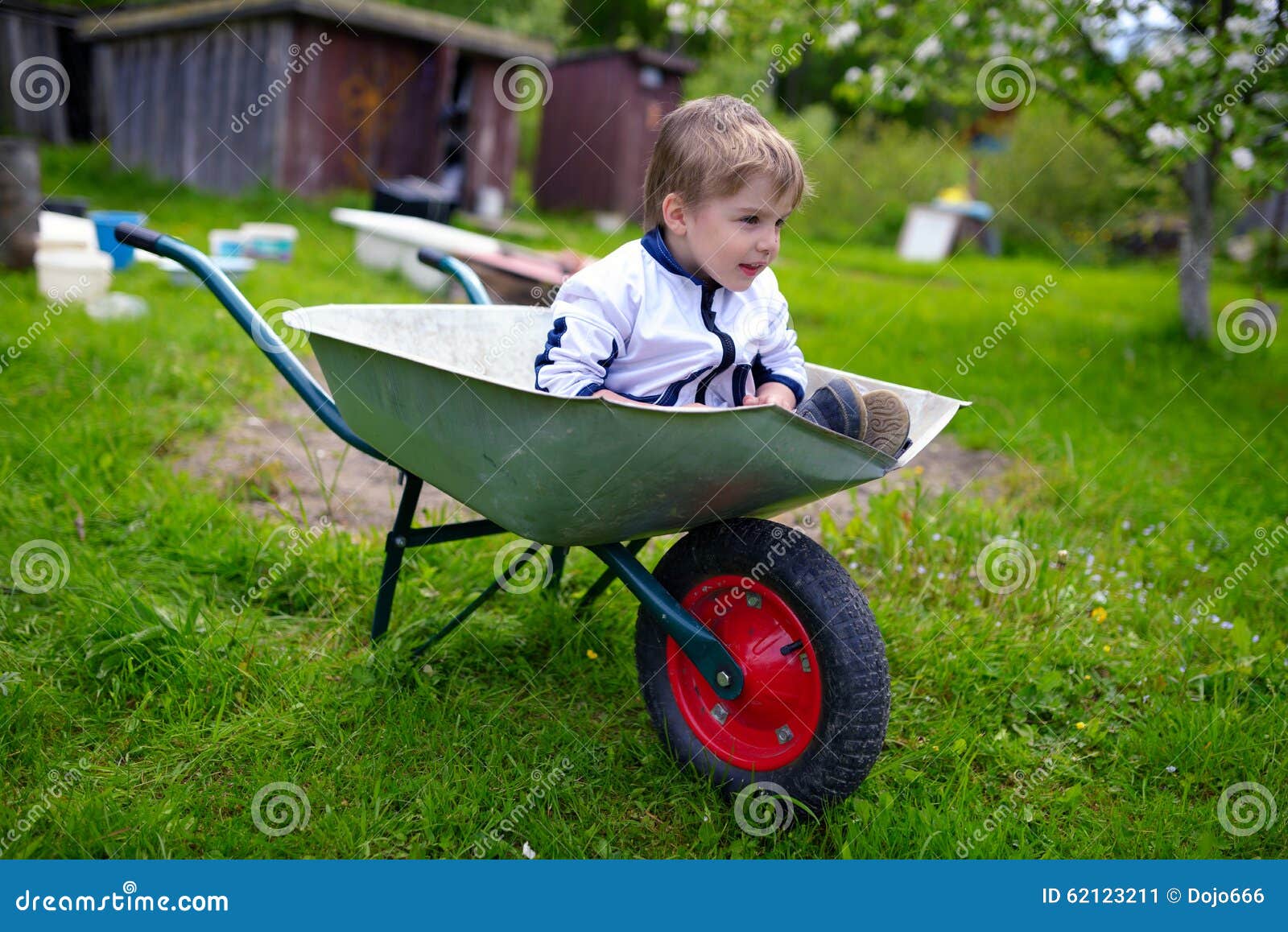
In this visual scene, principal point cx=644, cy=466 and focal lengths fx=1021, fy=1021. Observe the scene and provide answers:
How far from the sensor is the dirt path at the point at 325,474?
10.3ft

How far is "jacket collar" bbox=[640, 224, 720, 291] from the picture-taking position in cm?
198

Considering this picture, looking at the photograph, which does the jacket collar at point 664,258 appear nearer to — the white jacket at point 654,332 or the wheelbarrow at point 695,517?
the white jacket at point 654,332

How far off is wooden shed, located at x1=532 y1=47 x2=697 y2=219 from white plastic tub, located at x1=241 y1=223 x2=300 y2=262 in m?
5.92

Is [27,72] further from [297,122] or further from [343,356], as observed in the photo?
[343,356]

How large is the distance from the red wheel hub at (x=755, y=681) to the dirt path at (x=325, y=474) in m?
1.05

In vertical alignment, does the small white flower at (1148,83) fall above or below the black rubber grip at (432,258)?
above

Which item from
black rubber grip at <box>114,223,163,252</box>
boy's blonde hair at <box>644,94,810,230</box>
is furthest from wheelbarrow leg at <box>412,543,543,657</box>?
black rubber grip at <box>114,223,163,252</box>

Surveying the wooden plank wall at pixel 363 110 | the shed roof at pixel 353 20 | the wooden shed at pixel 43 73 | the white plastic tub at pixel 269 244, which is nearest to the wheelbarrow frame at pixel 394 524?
the white plastic tub at pixel 269 244

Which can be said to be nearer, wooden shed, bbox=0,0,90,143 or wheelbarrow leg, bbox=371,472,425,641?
wheelbarrow leg, bbox=371,472,425,641

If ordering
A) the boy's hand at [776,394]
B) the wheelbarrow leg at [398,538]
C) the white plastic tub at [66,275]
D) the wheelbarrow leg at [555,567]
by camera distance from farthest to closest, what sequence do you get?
1. the white plastic tub at [66,275]
2. the wheelbarrow leg at [555,567]
3. the wheelbarrow leg at [398,538]
4. the boy's hand at [776,394]

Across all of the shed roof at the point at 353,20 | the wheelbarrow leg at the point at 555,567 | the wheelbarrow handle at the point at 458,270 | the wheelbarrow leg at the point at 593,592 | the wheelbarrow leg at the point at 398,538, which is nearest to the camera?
the wheelbarrow leg at the point at 398,538

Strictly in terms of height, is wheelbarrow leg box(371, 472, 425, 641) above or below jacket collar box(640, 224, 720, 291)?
below

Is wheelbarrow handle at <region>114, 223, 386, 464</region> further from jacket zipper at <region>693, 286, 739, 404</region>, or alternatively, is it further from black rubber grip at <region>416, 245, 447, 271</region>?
jacket zipper at <region>693, 286, 739, 404</region>

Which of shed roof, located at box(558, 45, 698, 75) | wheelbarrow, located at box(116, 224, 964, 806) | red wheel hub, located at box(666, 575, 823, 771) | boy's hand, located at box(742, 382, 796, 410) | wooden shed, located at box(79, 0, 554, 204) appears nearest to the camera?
wheelbarrow, located at box(116, 224, 964, 806)
